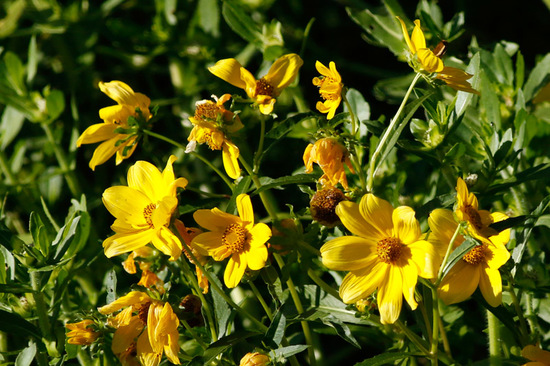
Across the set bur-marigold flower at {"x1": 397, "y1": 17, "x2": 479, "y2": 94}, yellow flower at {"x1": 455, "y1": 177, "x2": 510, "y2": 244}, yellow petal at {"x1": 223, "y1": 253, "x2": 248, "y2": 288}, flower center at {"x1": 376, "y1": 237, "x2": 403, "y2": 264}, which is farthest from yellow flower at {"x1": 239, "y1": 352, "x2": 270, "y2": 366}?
bur-marigold flower at {"x1": 397, "y1": 17, "x2": 479, "y2": 94}

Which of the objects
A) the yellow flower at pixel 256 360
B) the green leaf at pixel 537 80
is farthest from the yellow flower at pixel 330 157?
the green leaf at pixel 537 80

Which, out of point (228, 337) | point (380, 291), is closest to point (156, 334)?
point (228, 337)

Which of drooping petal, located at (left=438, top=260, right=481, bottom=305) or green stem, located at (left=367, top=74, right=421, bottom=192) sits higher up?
green stem, located at (left=367, top=74, right=421, bottom=192)

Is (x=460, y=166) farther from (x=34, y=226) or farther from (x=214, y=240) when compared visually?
(x=34, y=226)

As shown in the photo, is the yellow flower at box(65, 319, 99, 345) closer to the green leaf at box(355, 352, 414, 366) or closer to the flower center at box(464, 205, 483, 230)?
the green leaf at box(355, 352, 414, 366)

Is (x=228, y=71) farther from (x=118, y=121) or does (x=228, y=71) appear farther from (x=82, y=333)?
(x=82, y=333)

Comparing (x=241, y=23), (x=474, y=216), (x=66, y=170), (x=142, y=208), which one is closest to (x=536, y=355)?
(x=474, y=216)
